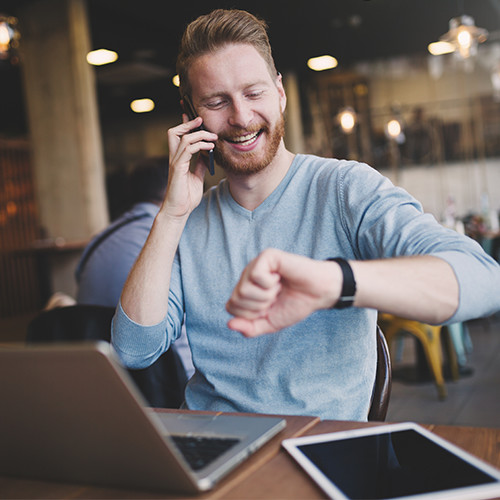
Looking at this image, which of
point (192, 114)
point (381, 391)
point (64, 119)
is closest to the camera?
point (381, 391)

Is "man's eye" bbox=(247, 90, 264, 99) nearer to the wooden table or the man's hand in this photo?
the man's hand

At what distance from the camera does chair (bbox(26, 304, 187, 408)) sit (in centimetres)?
167

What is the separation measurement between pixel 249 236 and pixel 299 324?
25 cm

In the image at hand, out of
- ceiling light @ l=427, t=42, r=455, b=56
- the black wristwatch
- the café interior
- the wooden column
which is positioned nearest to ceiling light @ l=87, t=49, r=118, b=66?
the café interior

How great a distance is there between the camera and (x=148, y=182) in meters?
2.47

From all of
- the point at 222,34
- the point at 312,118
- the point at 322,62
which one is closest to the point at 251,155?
the point at 222,34

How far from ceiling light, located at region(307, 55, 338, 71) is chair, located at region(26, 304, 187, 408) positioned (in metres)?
8.82

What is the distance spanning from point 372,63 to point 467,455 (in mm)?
10616

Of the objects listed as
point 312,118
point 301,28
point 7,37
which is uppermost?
point 301,28

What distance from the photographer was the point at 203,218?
1460 millimetres

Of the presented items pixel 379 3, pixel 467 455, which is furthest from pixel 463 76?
pixel 467 455

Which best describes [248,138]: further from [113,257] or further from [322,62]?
[322,62]

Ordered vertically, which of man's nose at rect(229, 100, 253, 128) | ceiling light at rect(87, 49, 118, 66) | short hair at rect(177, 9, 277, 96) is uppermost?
ceiling light at rect(87, 49, 118, 66)

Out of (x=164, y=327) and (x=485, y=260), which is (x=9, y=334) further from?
(x=485, y=260)
